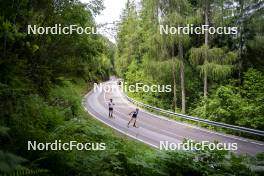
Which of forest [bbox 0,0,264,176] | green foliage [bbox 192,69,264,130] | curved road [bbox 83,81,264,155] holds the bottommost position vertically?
curved road [bbox 83,81,264,155]

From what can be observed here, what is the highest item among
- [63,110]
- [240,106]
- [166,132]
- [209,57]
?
[209,57]

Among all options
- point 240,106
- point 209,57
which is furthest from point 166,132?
point 209,57

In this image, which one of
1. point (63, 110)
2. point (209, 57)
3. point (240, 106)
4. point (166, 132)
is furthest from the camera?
point (209, 57)

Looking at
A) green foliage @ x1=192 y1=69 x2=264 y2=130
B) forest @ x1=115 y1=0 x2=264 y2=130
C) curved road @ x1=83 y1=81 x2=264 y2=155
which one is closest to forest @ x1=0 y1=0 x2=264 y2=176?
green foliage @ x1=192 y1=69 x2=264 y2=130

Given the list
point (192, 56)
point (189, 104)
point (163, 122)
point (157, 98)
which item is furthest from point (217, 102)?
point (157, 98)

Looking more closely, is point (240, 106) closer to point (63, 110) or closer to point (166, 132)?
point (166, 132)

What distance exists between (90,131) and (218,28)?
73.9 ft

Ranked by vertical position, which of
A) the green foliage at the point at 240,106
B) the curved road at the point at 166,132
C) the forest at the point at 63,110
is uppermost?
the forest at the point at 63,110

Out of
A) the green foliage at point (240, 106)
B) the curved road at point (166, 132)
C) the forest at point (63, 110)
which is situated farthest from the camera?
the green foliage at point (240, 106)

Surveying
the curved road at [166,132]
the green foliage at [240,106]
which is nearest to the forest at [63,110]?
the green foliage at [240,106]

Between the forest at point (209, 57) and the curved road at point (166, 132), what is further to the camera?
the forest at point (209, 57)

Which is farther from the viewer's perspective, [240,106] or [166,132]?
[240,106]

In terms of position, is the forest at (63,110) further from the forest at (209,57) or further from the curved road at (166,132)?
the curved road at (166,132)

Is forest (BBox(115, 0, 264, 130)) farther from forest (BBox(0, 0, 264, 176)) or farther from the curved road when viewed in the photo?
the curved road
